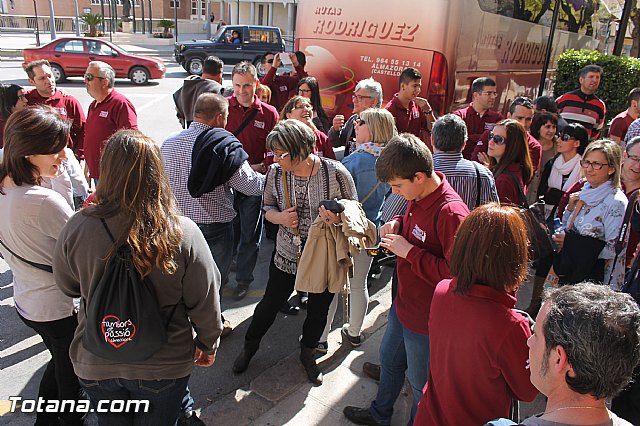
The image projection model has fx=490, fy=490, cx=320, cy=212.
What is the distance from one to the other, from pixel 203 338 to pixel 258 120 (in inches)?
128

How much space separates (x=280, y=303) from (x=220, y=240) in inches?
29.2

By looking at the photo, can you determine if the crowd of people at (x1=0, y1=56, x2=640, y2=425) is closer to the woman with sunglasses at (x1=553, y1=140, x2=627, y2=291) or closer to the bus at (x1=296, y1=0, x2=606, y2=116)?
the woman with sunglasses at (x1=553, y1=140, x2=627, y2=291)

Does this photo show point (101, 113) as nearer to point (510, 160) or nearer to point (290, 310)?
point (290, 310)

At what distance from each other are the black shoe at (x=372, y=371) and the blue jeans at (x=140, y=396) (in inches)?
66.8

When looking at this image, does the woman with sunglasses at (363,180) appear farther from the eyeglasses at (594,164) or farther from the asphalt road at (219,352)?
the eyeglasses at (594,164)

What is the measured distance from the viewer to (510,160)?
375cm

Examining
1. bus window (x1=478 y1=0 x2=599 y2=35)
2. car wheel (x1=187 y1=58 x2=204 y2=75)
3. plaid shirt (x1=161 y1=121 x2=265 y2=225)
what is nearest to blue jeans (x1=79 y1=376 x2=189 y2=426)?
plaid shirt (x1=161 y1=121 x2=265 y2=225)

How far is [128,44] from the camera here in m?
36.7

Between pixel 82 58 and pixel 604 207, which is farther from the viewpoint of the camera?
pixel 82 58

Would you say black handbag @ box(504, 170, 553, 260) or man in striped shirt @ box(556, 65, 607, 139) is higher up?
man in striped shirt @ box(556, 65, 607, 139)

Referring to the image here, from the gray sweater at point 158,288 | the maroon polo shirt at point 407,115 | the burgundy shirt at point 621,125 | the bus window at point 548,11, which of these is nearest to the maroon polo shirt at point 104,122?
the maroon polo shirt at point 407,115

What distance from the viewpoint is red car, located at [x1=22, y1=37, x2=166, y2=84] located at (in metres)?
16.9

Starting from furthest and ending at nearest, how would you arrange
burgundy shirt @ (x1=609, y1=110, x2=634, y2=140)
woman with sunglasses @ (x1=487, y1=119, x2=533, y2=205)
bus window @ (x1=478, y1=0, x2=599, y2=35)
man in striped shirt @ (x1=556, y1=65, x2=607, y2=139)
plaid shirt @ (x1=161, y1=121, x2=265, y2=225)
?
bus window @ (x1=478, y1=0, x2=599, y2=35) → man in striped shirt @ (x1=556, y1=65, x2=607, y2=139) → burgundy shirt @ (x1=609, y1=110, x2=634, y2=140) → woman with sunglasses @ (x1=487, y1=119, x2=533, y2=205) → plaid shirt @ (x1=161, y1=121, x2=265, y2=225)

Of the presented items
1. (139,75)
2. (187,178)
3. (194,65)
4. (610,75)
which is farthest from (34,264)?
(194,65)
